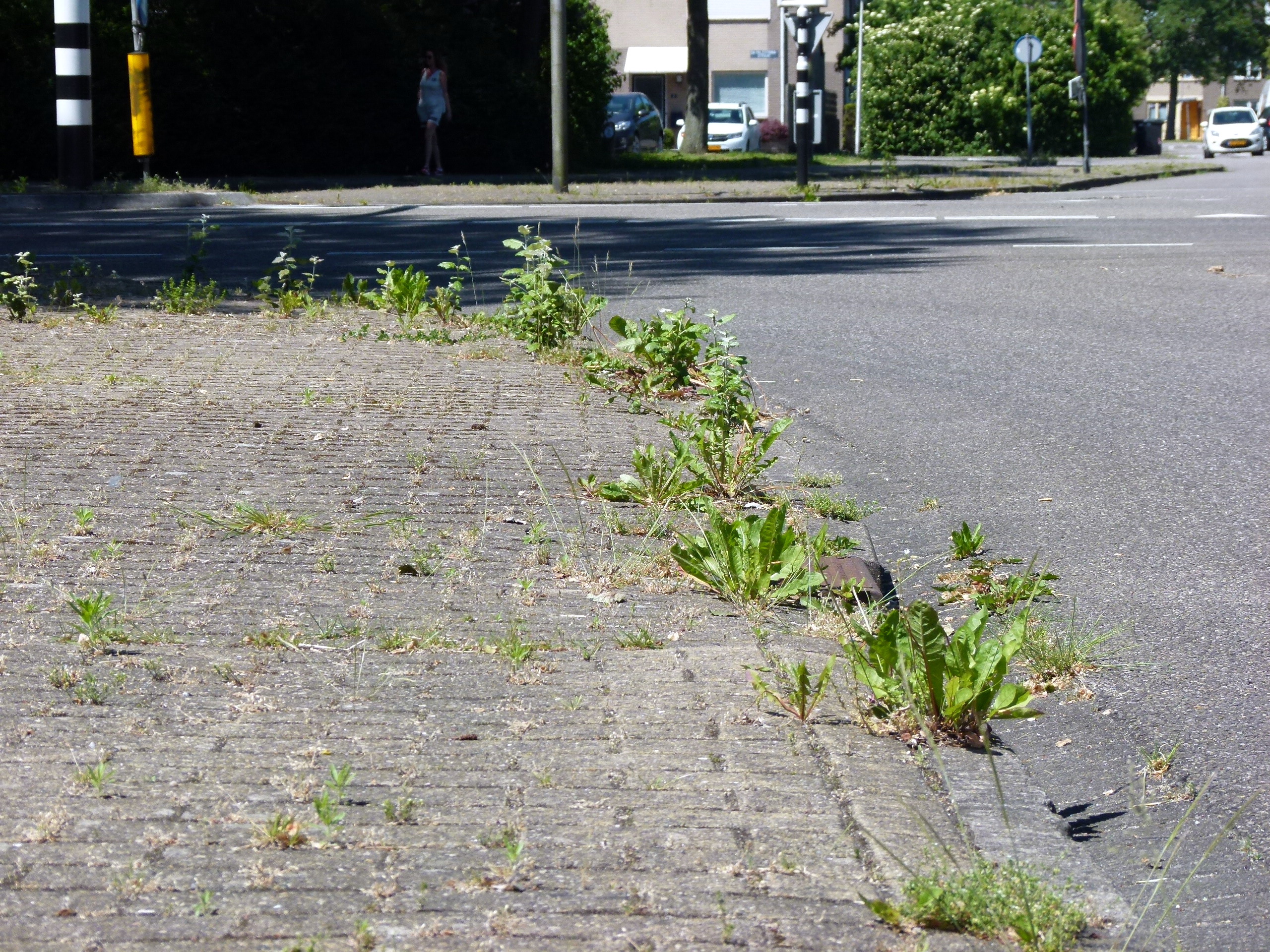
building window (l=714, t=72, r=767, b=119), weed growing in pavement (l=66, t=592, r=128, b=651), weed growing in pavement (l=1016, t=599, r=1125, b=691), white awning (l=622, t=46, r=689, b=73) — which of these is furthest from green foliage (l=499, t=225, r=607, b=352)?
building window (l=714, t=72, r=767, b=119)

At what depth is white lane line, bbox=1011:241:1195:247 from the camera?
12.8 metres

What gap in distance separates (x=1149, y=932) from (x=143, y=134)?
18.0 metres

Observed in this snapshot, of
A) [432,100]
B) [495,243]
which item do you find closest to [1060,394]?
[495,243]

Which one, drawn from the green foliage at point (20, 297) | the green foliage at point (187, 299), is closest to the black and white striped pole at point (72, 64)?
the green foliage at point (187, 299)

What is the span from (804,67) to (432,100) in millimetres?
6211

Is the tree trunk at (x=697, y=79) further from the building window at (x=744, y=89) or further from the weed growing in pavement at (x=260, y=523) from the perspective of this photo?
the weed growing in pavement at (x=260, y=523)

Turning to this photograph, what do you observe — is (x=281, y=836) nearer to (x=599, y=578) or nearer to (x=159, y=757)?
(x=159, y=757)

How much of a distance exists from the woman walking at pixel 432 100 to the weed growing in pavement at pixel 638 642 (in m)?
20.0

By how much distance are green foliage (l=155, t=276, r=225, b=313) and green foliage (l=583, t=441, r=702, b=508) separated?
14.7 feet

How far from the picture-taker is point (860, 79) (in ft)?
145

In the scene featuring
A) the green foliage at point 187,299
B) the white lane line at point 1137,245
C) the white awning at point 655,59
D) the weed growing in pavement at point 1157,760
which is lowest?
the weed growing in pavement at point 1157,760

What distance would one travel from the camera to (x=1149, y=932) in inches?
91.1

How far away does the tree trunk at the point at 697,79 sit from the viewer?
2880 centimetres

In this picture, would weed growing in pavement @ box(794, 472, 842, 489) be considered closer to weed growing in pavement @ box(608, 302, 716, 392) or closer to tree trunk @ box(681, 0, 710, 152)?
weed growing in pavement @ box(608, 302, 716, 392)
